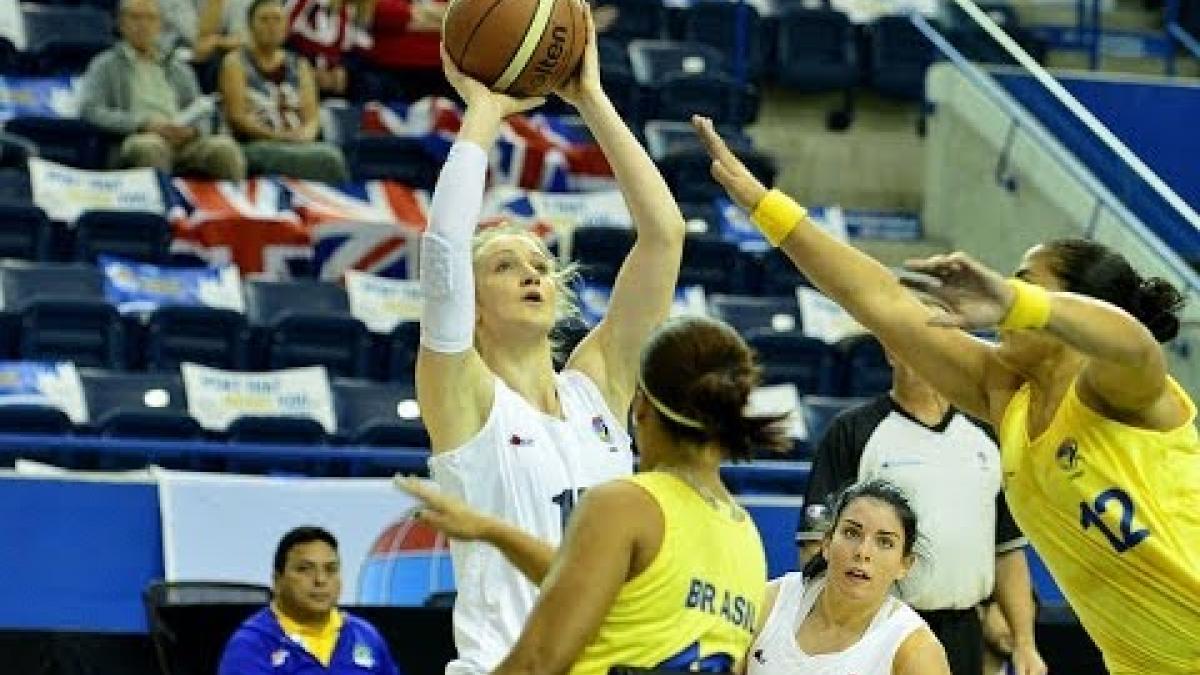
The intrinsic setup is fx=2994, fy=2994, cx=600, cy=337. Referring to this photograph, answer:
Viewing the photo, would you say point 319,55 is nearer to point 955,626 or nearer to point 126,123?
point 126,123

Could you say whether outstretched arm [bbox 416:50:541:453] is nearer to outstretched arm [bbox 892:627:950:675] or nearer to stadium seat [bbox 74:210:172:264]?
outstretched arm [bbox 892:627:950:675]

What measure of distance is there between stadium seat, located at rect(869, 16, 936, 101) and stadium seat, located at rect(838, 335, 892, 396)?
3.26 metres

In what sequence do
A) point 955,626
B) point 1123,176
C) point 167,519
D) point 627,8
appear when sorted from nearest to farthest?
point 955,626 < point 167,519 < point 1123,176 < point 627,8

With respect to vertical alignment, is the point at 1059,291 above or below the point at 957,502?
above

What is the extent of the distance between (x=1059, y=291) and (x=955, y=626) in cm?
319

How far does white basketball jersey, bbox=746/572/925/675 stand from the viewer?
22.9ft

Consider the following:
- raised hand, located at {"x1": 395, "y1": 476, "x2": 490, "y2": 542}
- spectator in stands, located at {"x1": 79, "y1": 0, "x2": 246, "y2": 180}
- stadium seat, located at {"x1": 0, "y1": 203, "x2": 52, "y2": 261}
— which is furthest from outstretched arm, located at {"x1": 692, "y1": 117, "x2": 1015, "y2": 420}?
spectator in stands, located at {"x1": 79, "y1": 0, "x2": 246, "y2": 180}

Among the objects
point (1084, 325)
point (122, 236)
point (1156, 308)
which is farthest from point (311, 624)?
point (1084, 325)

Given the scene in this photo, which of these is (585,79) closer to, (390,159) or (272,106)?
(272,106)

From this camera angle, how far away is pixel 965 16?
48.9ft

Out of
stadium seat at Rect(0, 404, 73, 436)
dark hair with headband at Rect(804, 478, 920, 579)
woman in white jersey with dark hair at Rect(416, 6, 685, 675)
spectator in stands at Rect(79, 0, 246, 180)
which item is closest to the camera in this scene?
woman in white jersey with dark hair at Rect(416, 6, 685, 675)

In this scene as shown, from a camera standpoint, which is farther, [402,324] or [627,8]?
[627,8]

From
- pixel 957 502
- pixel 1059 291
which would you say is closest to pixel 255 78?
pixel 957 502

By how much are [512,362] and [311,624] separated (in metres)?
3.51
